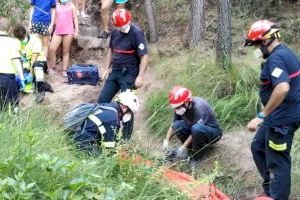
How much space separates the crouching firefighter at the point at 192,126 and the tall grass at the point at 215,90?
2.20ft

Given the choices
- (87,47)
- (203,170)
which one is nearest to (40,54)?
(87,47)

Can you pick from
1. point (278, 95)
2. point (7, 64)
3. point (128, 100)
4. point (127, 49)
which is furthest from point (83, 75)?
A: point (278, 95)

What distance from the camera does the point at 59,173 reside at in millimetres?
3770

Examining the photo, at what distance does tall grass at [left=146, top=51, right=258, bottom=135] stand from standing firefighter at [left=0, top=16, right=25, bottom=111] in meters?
1.93

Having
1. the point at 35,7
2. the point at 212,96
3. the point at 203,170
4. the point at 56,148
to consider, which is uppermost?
the point at 35,7

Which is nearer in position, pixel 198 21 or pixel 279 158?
pixel 279 158

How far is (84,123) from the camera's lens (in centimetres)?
533

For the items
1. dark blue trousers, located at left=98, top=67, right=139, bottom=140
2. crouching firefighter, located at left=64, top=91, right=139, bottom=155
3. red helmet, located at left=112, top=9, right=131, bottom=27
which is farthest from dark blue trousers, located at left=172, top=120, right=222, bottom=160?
crouching firefighter, located at left=64, top=91, right=139, bottom=155

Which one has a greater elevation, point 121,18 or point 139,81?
point 121,18

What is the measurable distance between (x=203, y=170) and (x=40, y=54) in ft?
11.5

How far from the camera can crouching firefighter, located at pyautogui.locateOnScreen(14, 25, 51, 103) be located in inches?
332

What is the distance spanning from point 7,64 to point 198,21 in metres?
4.00

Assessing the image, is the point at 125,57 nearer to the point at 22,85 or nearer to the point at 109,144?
the point at 22,85

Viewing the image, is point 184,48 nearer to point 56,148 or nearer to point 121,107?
point 121,107
